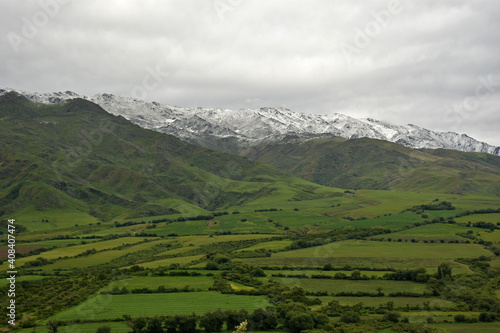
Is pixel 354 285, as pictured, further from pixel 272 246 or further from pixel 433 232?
pixel 433 232

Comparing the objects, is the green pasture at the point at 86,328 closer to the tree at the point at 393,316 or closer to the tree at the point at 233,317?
the tree at the point at 233,317

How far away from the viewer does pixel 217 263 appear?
133375mm

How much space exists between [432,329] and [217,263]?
2778 inches

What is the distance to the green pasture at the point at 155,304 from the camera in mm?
86250

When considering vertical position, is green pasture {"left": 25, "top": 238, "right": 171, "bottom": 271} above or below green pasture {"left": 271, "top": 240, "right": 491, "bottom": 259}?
below

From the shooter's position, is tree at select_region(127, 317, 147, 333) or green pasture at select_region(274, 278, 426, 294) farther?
green pasture at select_region(274, 278, 426, 294)

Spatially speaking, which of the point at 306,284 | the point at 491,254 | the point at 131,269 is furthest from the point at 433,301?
the point at 131,269

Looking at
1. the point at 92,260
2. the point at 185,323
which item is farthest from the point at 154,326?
the point at 92,260

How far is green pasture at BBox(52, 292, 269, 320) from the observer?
86.2 meters

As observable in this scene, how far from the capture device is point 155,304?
307 ft

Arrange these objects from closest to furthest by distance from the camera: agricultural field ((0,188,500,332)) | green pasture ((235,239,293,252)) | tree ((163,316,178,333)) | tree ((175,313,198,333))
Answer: tree ((163,316,178,333)), tree ((175,313,198,333)), agricultural field ((0,188,500,332)), green pasture ((235,239,293,252))

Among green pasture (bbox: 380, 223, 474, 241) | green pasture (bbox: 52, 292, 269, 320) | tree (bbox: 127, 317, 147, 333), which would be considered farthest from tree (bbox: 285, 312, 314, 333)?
green pasture (bbox: 380, 223, 474, 241)

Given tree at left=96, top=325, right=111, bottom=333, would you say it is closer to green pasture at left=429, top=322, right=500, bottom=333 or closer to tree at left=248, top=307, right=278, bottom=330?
tree at left=248, top=307, right=278, bottom=330

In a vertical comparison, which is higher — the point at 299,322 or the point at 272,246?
the point at 272,246
